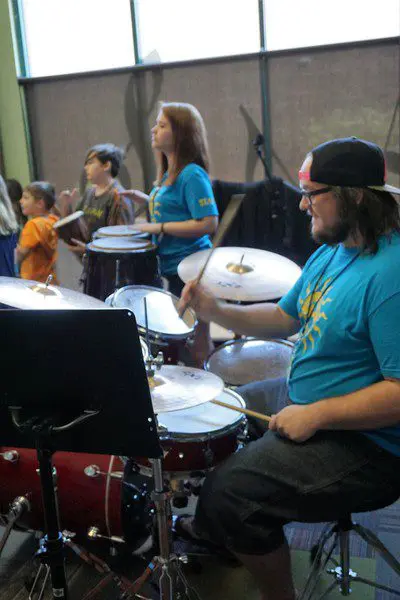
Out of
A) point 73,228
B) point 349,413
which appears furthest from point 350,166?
point 73,228

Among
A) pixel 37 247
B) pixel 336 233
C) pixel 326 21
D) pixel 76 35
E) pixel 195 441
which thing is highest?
pixel 76 35

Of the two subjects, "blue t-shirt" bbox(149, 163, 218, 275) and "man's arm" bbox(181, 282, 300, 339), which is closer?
"man's arm" bbox(181, 282, 300, 339)

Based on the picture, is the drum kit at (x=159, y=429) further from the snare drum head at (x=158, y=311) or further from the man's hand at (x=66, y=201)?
the man's hand at (x=66, y=201)

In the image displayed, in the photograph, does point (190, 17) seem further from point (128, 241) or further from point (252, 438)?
point (252, 438)

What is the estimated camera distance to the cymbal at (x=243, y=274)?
8.47 ft

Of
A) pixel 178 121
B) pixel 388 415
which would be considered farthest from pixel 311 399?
pixel 178 121

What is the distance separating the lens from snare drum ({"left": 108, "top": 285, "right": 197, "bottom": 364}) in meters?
2.25

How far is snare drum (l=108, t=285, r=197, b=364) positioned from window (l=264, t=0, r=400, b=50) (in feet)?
10.4

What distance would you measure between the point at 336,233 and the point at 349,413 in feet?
1.61

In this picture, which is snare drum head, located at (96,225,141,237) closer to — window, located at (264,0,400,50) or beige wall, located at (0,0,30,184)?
window, located at (264,0,400,50)

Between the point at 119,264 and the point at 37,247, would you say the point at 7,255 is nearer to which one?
the point at 37,247

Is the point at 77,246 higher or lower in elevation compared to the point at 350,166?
lower

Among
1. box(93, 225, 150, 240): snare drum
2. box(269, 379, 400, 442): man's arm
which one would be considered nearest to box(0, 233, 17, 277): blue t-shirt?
box(93, 225, 150, 240): snare drum

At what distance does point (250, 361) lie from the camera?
9.32ft
